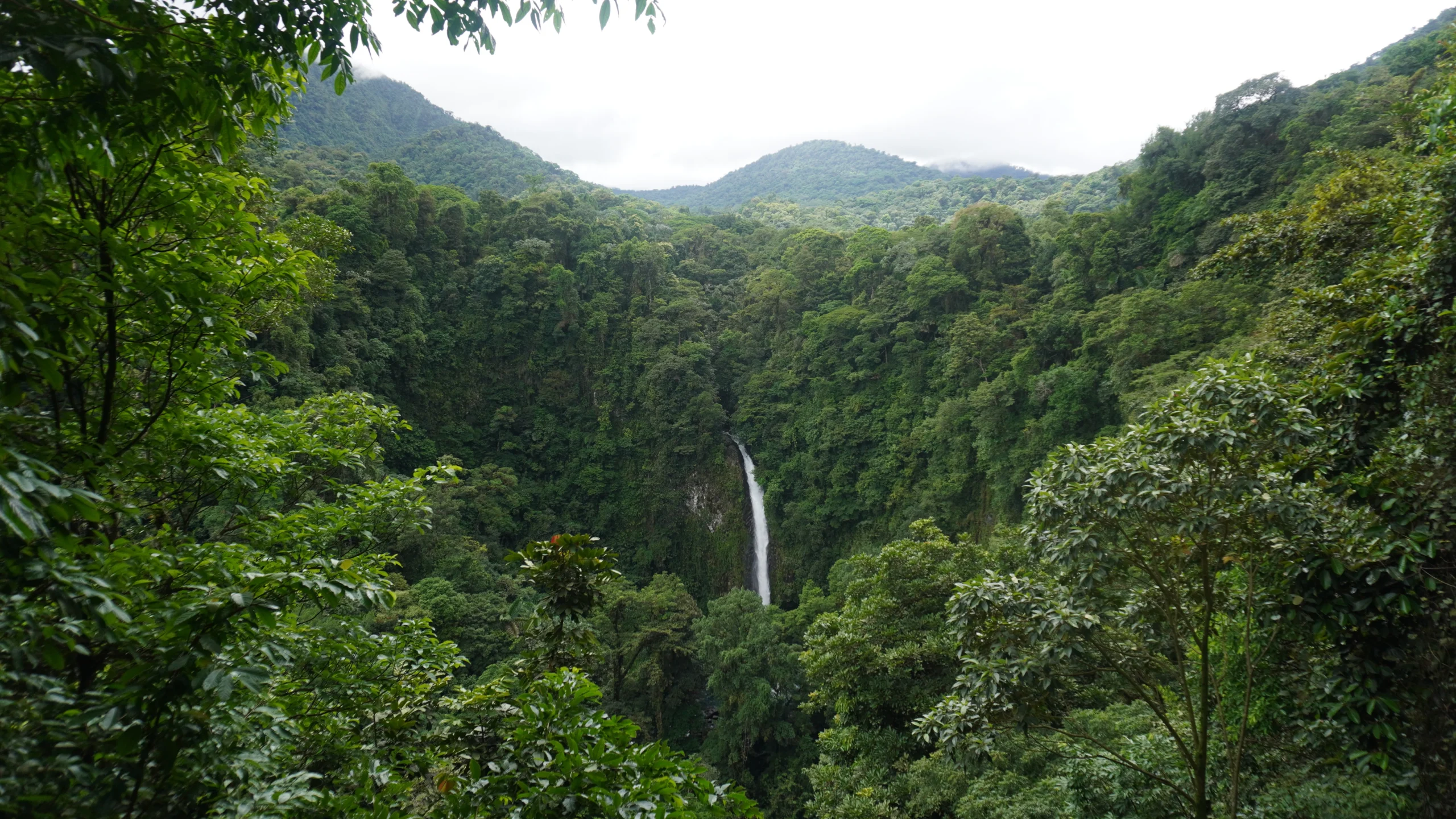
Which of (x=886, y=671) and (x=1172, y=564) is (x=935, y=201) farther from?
(x=1172, y=564)

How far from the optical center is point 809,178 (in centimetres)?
7594

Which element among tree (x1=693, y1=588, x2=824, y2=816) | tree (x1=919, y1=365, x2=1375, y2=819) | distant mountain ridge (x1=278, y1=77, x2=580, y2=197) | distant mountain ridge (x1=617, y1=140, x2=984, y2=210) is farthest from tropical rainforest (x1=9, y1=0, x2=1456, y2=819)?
distant mountain ridge (x1=617, y1=140, x2=984, y2=210)

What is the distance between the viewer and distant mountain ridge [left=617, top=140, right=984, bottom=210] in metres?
69.9

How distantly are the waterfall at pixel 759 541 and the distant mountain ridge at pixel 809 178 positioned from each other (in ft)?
156

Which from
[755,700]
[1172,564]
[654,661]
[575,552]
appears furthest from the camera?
[654,661]

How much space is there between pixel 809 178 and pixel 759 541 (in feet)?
210

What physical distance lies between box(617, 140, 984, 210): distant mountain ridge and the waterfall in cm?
4770

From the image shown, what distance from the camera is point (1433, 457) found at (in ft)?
9.91

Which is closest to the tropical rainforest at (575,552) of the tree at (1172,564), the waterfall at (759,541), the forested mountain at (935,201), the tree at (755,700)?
the tree at (1172,564)

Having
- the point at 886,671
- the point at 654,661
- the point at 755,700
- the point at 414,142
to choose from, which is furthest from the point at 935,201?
the point at 886,671

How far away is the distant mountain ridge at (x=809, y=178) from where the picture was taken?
69.9m

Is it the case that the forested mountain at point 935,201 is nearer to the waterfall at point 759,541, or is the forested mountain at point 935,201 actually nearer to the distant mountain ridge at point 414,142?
the distant mountain ridge at point 414,142

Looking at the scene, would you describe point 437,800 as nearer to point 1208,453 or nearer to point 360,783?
point 360,783

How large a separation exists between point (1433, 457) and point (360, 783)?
527cm
